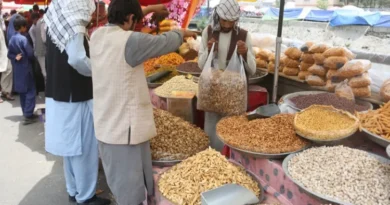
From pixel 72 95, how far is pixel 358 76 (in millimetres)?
2338

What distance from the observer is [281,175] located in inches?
71.8

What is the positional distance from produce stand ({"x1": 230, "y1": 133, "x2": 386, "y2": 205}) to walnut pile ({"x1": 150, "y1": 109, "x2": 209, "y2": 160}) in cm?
37

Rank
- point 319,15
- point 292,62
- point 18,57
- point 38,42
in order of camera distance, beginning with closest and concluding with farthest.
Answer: point 292,62 → point 18,57 → point 38,42 → point 319,15

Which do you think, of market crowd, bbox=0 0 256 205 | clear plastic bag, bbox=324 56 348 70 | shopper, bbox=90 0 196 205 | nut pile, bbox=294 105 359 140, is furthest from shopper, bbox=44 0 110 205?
clear plastic bag, bbox=324 56 348 70

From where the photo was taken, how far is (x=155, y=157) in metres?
2.38

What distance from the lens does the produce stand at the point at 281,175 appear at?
173 centimetres

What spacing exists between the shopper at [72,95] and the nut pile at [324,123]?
1573 mm

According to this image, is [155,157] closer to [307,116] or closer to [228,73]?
[228,73]

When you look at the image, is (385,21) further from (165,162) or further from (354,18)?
(165,162)

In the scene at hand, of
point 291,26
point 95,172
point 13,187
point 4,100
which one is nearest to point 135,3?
point 95,172

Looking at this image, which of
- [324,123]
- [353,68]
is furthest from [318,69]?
[324,123]

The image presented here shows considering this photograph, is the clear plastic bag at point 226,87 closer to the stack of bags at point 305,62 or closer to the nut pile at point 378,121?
the nut pile at point 378,121

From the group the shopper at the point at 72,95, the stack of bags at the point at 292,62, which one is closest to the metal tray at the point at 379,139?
the stack of bags at the point at 292,62

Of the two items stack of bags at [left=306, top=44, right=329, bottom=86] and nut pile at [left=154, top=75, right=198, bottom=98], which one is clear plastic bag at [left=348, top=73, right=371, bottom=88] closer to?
stack of bags at [left=306, top=44, right=329, bottom=86]
